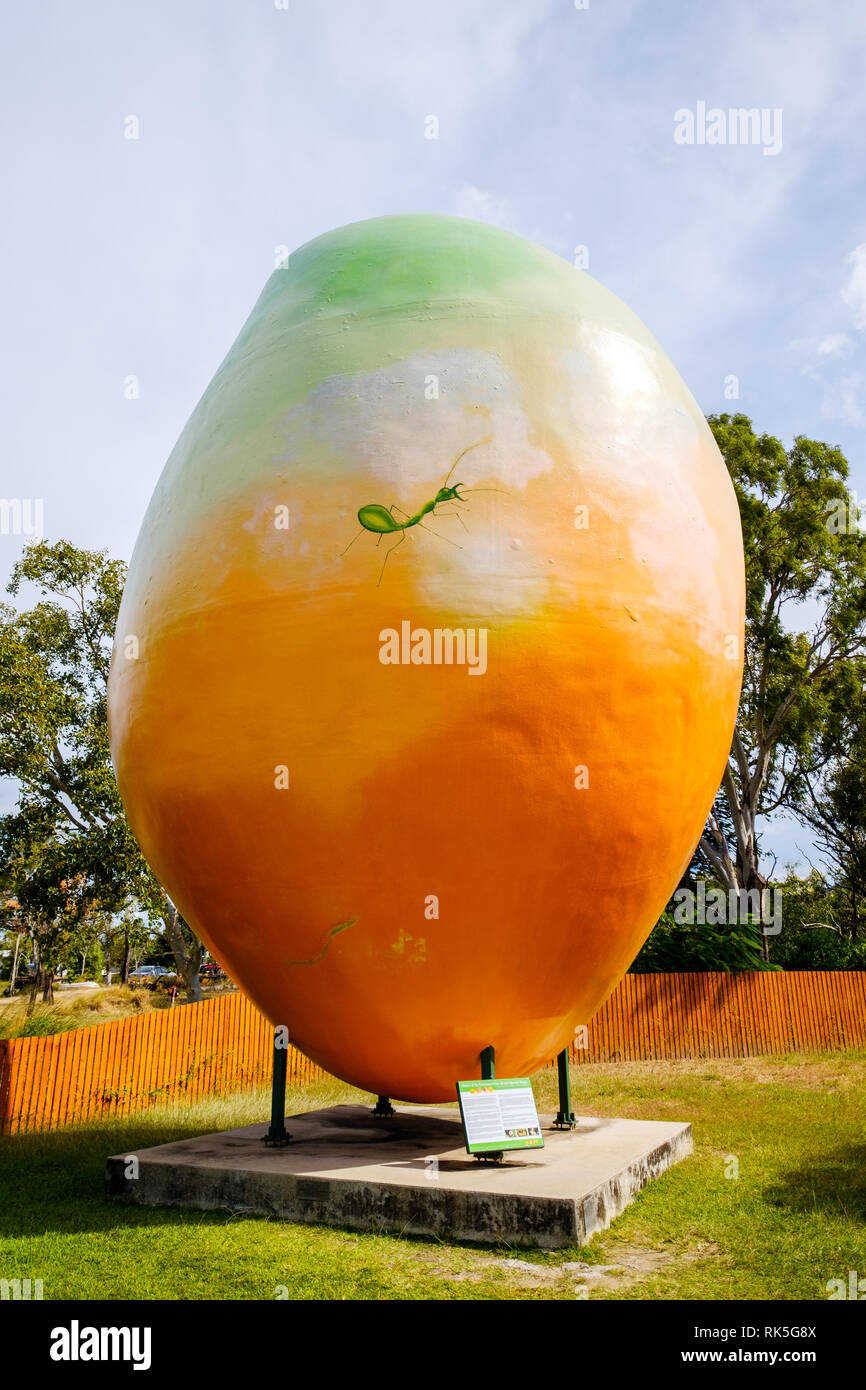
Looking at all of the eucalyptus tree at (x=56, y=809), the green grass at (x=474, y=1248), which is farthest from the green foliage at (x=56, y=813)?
the green grass at (x=474, y=1248)

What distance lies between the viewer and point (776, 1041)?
17.5 meters

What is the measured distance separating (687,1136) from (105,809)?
44.4 feet

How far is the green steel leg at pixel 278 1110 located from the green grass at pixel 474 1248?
3.61ft

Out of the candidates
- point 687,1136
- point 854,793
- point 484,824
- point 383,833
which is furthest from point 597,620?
point 854,793

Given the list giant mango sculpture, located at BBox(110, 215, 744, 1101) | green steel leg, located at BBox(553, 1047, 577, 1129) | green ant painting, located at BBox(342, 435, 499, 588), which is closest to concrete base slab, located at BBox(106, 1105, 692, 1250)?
green steel leg, located at BBox(553, 1047, 577, 1129)

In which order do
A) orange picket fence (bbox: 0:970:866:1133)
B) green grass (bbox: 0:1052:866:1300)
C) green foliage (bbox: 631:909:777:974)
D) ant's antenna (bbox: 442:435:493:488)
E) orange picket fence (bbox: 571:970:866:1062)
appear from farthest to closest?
green foliage (bbox: 631:909:777:974), orange picket fence (bbox: 571:970:866:1062), orange picket fence (bbox: 0:970:866:1133), ant's antenna (bbox: 442:435:493:488), green grass (bbox: 0:1052:866:1300)

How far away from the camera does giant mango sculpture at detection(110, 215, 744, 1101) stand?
6.59 metres

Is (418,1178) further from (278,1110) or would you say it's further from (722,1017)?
(722,1017)

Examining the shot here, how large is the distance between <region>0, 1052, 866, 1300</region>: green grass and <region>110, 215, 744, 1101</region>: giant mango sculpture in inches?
54.8

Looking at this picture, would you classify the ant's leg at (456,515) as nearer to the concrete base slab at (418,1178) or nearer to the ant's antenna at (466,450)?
the ant's antenna at (466,450)

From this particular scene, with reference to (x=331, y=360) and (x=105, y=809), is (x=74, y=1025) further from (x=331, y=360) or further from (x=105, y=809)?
(x=331, y=360)

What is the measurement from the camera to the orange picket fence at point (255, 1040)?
11.9 metres

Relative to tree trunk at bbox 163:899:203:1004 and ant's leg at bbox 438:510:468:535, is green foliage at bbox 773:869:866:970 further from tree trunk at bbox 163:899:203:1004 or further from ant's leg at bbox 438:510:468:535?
ant's leg at bbox 438:510:468:535

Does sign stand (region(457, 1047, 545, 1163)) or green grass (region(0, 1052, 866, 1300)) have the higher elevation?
sign stand (region(457, 1047, 545, 1163))
